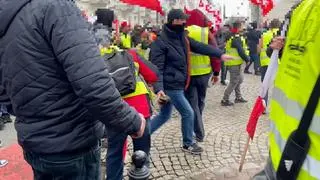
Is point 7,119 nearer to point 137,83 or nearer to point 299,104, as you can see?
point 137,83

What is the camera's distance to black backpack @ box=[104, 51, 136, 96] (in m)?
3.28

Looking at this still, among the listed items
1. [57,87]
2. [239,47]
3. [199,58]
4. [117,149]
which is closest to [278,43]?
[57,87]

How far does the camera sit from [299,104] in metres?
1.61

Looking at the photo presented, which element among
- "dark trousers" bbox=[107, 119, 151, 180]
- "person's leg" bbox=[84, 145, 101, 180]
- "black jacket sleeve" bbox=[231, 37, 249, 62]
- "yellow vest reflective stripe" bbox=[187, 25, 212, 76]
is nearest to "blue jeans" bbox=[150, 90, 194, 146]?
"yellow vest reflective stripe" bbox=[187, 25, 212, 76]

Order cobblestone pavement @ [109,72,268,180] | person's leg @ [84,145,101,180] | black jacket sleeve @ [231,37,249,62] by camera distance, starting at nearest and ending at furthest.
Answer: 1. person's leg @ [84,145,101,180]
2. cobblestone pavement @ [109,72,268,180]
3. black jacket sleeve @ [231,37,249,62]

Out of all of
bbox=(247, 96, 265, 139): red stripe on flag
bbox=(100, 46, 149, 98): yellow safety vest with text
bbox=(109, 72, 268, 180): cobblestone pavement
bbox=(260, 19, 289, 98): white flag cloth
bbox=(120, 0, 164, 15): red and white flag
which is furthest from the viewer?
bbox=(120, 0, 164, 15): red and white flag

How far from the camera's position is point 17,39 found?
2.10 m

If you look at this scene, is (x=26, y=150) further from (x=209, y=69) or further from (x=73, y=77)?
(x=209, y=69)

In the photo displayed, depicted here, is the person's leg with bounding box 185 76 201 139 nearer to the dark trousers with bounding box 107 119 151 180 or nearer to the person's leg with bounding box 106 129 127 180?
the dark trousers with bounding box 107 119 151 180

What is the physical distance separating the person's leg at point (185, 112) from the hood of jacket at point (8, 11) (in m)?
3.11

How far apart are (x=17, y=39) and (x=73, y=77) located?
1.17ft

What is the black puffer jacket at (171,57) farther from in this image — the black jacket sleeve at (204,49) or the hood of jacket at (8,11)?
the hood of jacket at (8,11)

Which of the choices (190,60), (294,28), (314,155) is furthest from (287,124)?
(190,60)

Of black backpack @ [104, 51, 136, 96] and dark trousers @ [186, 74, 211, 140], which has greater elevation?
black backpack @ [104, 51, 136, 96]
